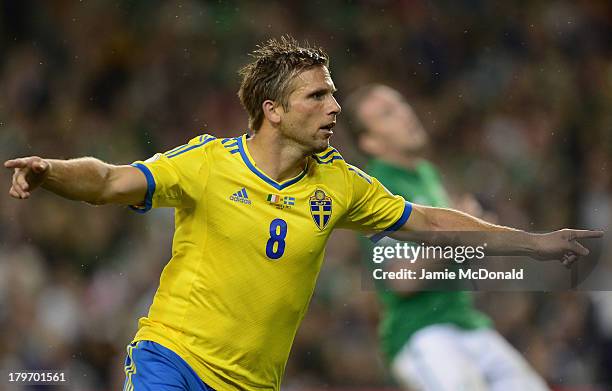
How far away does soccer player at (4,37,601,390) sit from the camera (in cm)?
429

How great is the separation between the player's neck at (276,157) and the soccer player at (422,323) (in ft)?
6.69

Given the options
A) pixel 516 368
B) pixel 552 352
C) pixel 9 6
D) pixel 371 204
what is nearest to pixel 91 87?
pixel 9 6

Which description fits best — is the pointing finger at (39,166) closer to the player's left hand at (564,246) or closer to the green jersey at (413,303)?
the player's left hand at (564,246)

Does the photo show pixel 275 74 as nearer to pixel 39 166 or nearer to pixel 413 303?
pixel 39 166

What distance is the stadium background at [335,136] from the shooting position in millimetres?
9164

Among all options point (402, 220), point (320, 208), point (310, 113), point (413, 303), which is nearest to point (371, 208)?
point (402, 220)

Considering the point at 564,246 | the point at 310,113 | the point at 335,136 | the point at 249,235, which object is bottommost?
the point at 249,235

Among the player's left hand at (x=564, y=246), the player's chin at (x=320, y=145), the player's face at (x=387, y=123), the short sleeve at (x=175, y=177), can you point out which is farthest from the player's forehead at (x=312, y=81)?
the player's face at (x=387, y=123)

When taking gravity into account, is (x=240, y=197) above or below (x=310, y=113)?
below

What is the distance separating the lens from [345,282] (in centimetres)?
959

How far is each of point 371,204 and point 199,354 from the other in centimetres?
98

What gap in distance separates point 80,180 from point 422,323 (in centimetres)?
315

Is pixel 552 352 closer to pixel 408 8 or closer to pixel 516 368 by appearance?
pixel 516 368

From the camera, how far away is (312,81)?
4469 mm
